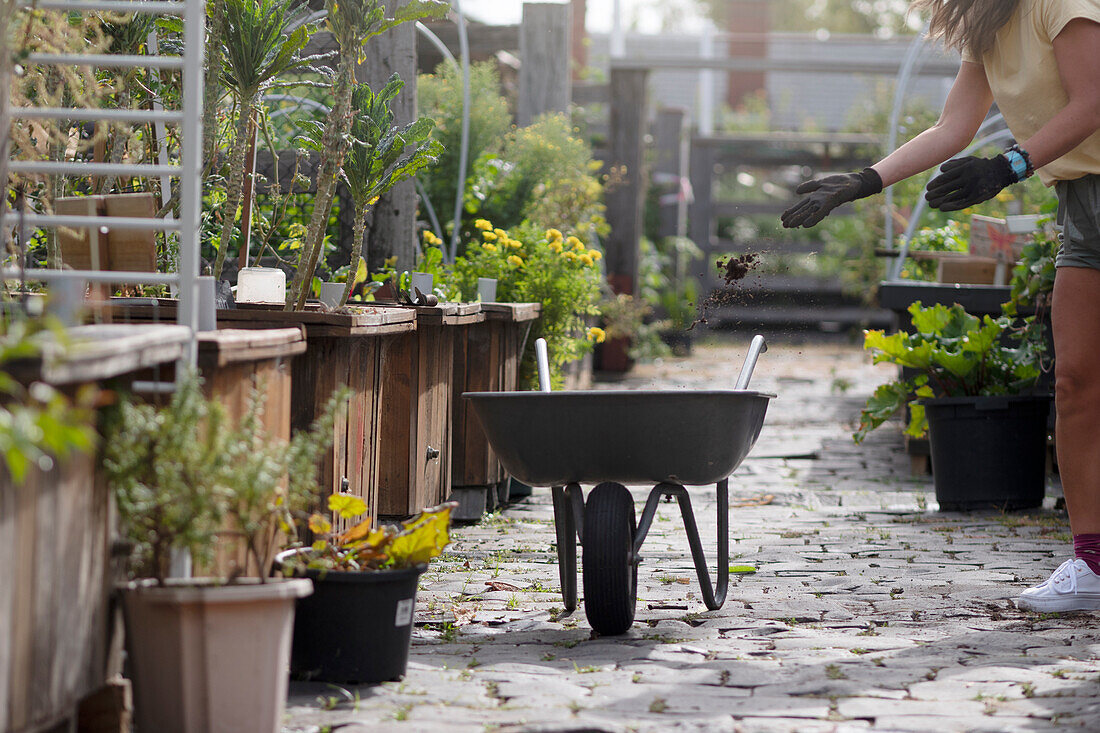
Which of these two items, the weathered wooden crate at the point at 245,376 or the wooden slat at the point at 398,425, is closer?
the weathered wooden crate at the point at 245,376

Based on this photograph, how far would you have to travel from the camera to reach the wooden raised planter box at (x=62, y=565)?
175 cm

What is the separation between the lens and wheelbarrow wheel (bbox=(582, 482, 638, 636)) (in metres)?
3.01

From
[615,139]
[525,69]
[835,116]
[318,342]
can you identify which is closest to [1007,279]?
[525,69]

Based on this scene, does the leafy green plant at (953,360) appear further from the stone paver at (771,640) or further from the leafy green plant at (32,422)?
the leafy green plant at (32,422)

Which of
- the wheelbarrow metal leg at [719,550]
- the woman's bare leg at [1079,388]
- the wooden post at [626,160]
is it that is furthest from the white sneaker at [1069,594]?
the wooden post at [626,160]

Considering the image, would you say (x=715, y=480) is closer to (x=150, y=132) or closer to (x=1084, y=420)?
(x=1084, y=420)

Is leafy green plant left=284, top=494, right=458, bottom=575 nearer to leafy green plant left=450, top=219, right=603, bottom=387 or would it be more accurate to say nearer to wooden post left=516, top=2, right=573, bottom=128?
leafy green plant left=450, top=219, right=603, bottom=387

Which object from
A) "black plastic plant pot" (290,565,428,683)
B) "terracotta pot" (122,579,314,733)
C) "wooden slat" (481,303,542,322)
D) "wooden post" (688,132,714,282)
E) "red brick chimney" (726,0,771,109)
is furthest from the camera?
"red brick chimney" (726,0,771,109)

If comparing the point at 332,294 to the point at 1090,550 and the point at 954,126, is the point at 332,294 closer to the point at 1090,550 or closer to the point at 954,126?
the point at 954,126

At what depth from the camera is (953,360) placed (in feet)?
16.8

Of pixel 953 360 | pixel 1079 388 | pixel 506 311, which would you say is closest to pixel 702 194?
pixel 953 360

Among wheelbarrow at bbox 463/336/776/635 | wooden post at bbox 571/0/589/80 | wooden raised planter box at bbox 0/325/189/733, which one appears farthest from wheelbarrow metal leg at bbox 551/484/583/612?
wooden post at bbox 571/0/589/80

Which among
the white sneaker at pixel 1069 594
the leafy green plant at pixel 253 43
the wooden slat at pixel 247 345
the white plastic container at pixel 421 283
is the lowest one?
the white sneaker at pixel 1069 594

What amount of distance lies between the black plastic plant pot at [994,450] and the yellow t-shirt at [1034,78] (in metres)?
1.68
